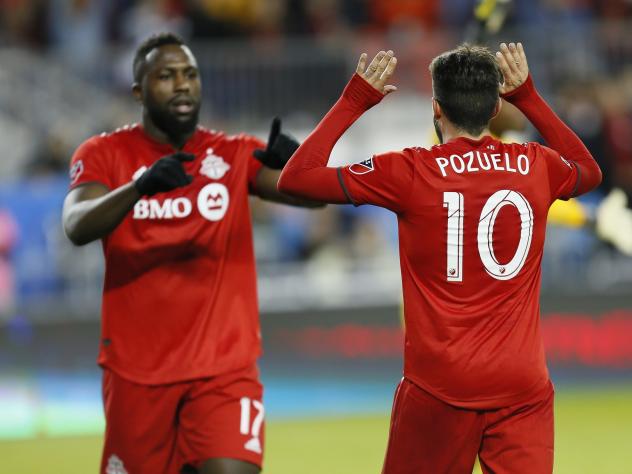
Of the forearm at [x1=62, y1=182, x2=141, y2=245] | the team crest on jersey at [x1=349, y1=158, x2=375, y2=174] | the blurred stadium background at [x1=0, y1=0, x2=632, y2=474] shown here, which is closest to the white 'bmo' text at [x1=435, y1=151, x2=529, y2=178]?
the team crest on jersey at [x1=349, y1=158, x2=375, y2=174]

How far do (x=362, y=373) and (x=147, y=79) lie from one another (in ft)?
19.2

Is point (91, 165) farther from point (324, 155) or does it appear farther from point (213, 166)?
point (324, 155)

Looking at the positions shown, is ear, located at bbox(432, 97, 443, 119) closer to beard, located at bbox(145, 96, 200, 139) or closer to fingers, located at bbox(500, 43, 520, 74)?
fingers, located at bbox(500, 43, 520, 74)

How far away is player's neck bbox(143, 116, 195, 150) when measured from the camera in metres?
6.13

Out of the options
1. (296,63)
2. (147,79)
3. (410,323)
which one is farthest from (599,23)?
(410,323)

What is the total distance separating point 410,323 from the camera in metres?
4.91

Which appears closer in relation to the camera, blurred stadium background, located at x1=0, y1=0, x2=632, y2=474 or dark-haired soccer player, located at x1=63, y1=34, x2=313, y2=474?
dark-haired soccer player, located at x1=63, y1=34, x2=313, y2=474

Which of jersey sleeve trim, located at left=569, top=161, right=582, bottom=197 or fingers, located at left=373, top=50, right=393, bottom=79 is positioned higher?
fingers, located at left=373, top=50, right=393, bottom=79

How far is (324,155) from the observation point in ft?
16.0

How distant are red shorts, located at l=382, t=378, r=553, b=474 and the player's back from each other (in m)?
0.06

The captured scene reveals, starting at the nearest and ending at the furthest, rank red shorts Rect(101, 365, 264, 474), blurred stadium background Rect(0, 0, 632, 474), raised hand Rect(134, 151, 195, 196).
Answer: raised hand Rect(134, 151, 195, 196), red shorts Rect(101, 365, 264, 474), blurred stadium background Rect(0, 0, 632, 474)

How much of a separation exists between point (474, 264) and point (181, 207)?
171 centimetres

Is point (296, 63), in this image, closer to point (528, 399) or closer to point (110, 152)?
point (110, 152)

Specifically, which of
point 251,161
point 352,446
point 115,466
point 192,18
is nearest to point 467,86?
point 251,161
